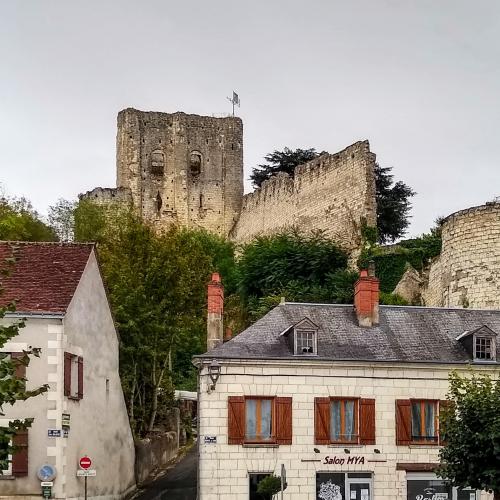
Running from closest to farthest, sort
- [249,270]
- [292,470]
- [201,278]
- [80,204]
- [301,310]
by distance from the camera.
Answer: [292,470], [301,310], [201,278], [249,270], [80,204]

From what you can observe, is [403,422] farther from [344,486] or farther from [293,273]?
[293,273]

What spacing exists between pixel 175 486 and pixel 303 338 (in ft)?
20.8

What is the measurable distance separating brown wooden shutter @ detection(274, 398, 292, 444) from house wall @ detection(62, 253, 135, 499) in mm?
4863

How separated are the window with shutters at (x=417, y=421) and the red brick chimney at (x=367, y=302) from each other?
2839mm

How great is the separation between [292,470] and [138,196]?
45.4 m

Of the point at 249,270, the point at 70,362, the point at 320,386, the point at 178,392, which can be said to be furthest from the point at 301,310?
the point at 249,270

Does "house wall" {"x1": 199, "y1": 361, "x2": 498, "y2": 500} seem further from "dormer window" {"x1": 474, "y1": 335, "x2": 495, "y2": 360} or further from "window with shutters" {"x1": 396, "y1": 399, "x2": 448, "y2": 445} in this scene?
"dormer window" {"x1": 474, "y1": 335, "x2": 495, "y2": 360}

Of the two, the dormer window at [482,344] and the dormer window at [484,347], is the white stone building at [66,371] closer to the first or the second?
A: the dormer window at [482,344]

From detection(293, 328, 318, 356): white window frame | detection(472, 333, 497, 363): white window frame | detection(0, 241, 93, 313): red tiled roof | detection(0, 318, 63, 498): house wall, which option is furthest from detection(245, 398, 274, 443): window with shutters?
detection(472, 333, 497, 363): white window frame

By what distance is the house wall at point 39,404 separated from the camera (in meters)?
27.2

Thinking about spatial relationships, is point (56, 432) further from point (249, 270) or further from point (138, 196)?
point (138, 196)

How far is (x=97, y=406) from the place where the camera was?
31.6 m

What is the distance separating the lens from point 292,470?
31000mm

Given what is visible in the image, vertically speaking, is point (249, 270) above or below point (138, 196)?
below
